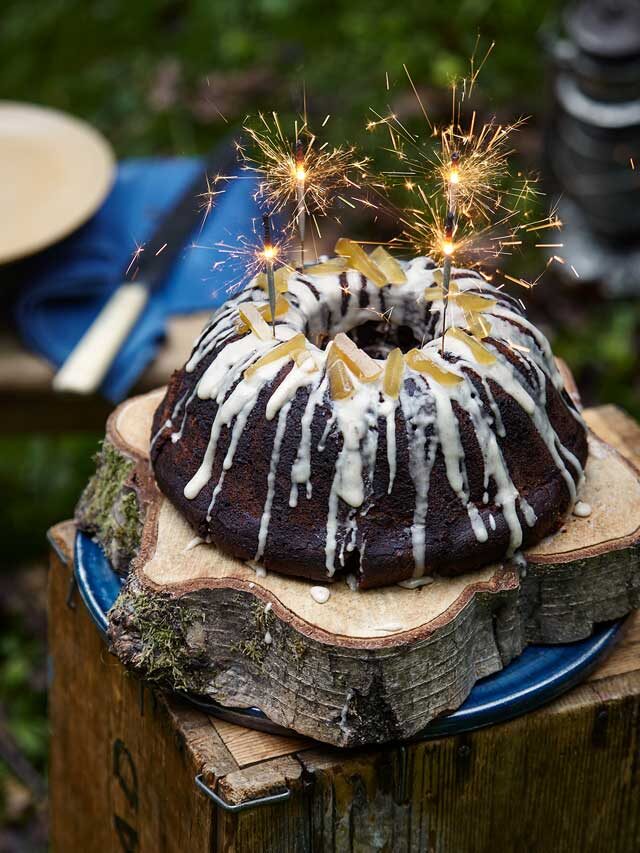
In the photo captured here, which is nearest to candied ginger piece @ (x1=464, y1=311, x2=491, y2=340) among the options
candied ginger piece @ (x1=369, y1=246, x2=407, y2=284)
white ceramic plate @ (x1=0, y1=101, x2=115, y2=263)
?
candied ginger piece @ (x1=369, y1=246, x2=407, y2=284)

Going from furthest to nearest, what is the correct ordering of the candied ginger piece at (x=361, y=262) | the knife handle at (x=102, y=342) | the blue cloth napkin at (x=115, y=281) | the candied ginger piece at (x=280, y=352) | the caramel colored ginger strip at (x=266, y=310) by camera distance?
the blue cloth napkin at (x=115, y=281) < the knife handle at (x=102, y=342) < the candied ginger piece at (x=361, y=262) < the caramel colored ginger strip at (x=266, y=310) < the candied ginger piece at (x=280, y=352)

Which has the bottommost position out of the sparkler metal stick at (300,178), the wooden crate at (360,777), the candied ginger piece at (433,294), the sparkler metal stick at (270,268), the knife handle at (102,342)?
the wooden crate at (360,777)

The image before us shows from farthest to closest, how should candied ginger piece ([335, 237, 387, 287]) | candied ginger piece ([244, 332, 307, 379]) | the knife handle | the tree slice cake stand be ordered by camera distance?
1. the knife handle
2. candied ginger piece ([335, 237, 387, 287])
3. candied ginger piece ([244, 332, 307, 379])
4. the tree slice cake stand

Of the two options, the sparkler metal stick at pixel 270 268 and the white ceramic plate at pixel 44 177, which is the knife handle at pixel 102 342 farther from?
the sparkler metal stick at pixel 270 268

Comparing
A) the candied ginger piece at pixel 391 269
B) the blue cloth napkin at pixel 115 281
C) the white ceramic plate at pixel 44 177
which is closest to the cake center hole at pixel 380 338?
the candied ginger piece at pixel 391 269

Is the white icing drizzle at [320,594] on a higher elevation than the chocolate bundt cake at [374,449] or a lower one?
lower

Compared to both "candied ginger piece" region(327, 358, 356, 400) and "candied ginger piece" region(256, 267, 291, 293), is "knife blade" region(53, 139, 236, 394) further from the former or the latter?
"candied ginger piece" region(327, 358, 356, 400)

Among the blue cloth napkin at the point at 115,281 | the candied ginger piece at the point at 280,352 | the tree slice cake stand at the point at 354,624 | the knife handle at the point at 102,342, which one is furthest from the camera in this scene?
the blue cloth napkin at the point at 115,281
